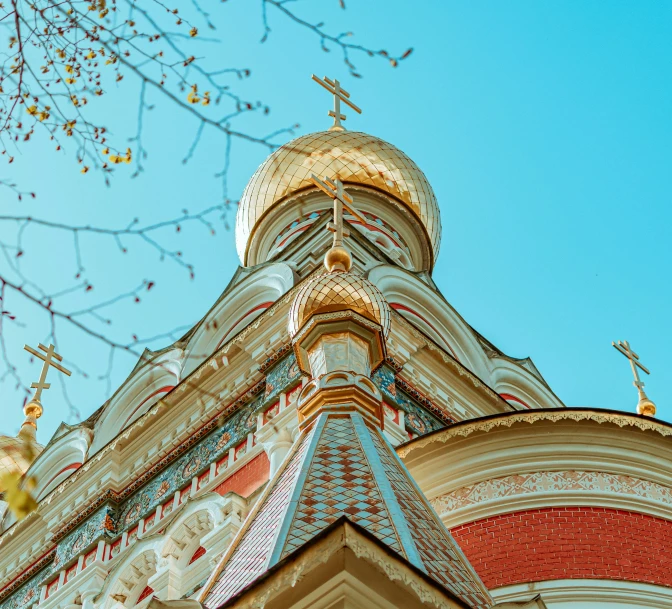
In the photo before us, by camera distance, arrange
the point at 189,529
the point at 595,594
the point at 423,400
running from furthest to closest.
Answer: the point at 423,400, the point at 189,529, the point at 595,594

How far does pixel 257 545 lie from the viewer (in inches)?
130

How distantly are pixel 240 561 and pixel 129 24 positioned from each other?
1643mm

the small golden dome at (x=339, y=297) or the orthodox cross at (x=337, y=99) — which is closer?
the small golden dome at (x=339, y=297)

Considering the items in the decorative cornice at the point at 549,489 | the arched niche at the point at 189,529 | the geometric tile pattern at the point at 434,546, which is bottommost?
the geometric tile pattern at the point at 434,546

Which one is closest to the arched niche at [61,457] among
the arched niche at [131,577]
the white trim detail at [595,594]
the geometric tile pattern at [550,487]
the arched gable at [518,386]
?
the arched niche at [131,577]

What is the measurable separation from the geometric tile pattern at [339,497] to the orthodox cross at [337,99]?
10592 mm

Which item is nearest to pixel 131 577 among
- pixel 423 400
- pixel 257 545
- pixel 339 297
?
pixel 423 400

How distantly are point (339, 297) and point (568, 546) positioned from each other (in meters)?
1.74

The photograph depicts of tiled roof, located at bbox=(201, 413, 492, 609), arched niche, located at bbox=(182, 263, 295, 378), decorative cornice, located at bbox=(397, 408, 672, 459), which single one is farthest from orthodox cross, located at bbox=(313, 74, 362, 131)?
tiled roof, located at bbox=(201, 413, 492, 609)

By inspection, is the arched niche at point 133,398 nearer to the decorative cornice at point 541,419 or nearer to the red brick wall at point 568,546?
the decorative cornice at point 541,419

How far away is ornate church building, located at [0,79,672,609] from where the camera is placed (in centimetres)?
318

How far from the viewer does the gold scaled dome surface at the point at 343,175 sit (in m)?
13.1

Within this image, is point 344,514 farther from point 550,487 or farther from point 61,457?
point 61,457

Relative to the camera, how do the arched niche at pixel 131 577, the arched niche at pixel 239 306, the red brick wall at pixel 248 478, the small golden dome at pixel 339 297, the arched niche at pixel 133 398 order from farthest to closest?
the arched niche at pixel 133 398
the arched niche at pixel 239 306
the arched niche at pixel 131 577
the red brick wall at pixel 248 478
the small golden dome at pixel 339 297
